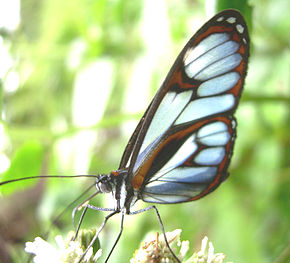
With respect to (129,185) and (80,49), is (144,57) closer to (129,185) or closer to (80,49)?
(80,49)

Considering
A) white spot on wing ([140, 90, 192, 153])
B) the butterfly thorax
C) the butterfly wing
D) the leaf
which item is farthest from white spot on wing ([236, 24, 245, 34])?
the leaf

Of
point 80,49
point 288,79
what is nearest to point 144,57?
point 80,49

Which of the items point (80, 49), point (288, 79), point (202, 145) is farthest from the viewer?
point (80, 49)

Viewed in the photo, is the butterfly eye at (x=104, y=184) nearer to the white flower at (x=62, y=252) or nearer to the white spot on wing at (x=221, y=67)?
the white flower at (x=62, y=252)

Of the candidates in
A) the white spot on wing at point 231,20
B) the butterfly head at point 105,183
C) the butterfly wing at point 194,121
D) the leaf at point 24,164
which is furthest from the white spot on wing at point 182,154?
the leaf at point 24,164

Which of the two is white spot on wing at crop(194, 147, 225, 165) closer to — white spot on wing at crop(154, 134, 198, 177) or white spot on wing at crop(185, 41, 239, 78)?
white spot on wing at crop(154, 134, 198, 177)

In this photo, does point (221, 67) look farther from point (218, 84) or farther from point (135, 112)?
point (135, 112)

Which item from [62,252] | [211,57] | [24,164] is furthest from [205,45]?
[24,164]
